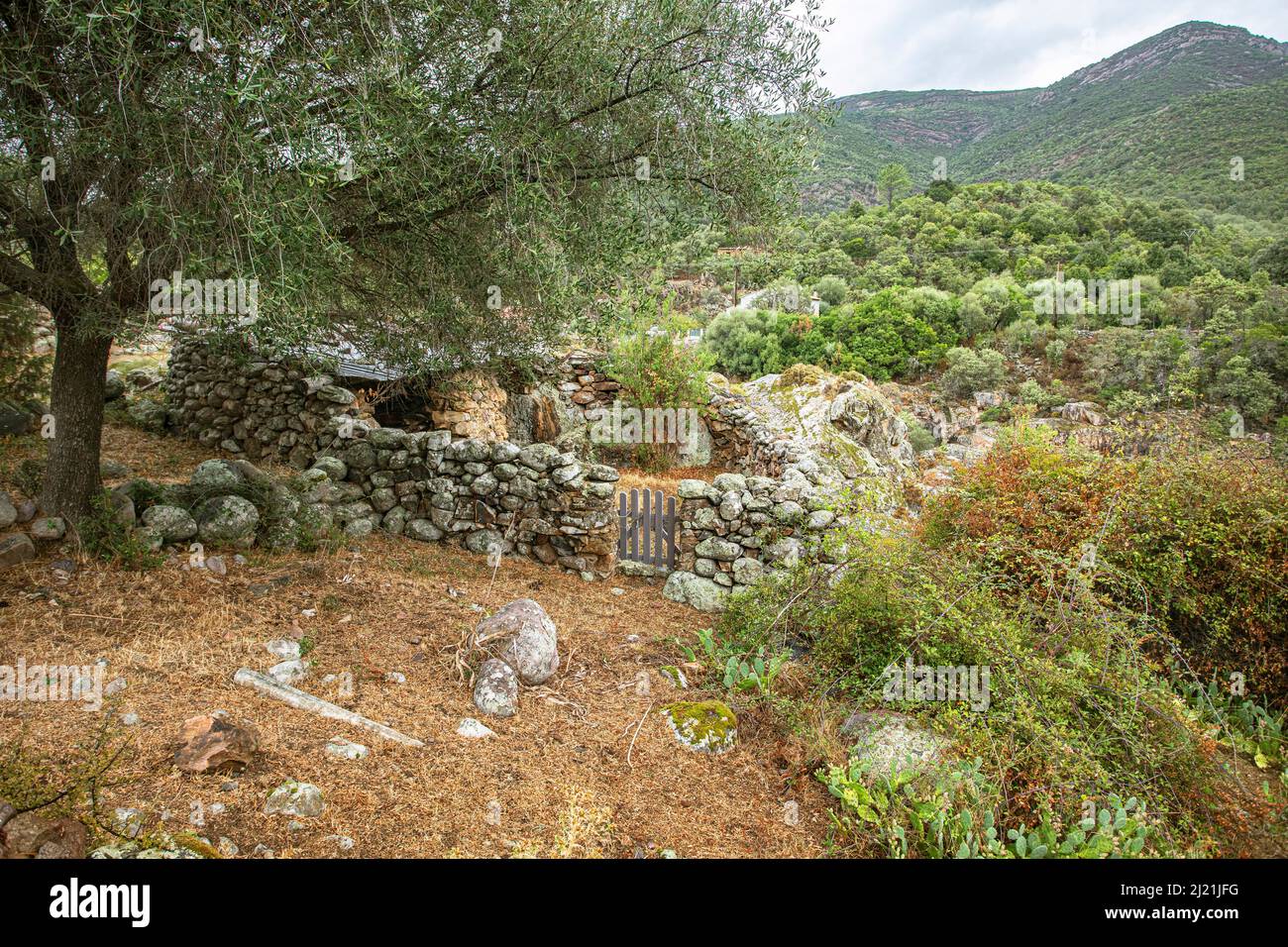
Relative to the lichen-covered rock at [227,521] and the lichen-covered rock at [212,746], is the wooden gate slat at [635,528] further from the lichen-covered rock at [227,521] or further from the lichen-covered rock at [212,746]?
the lichen-covered rock at [212,746]

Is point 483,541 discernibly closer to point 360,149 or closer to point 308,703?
point 308,703

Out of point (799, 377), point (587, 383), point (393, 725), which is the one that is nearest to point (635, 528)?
point (393, 725)

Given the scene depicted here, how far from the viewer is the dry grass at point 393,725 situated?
319cm

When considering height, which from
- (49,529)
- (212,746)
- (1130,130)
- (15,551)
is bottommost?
(212,746)

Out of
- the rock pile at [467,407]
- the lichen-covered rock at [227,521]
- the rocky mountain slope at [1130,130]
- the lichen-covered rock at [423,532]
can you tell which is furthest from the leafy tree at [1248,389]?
the lichen-covered rock at [227,521]

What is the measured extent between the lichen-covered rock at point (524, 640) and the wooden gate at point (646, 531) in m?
2.88

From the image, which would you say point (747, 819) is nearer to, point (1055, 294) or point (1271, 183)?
point (1055, 294)

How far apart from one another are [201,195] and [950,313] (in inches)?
1242

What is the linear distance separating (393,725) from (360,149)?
3.84 m

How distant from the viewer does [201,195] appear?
431 centimetres

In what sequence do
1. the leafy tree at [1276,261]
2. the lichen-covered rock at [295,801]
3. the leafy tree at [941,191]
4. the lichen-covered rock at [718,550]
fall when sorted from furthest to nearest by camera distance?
the leafy tree at [941,191] → the leafy tree at [1276,261] → the lichen-covered rock at [718,550] → the lichen-covered rock at [295,801]

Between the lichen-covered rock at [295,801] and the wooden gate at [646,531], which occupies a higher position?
the wooden gate at [646,531]

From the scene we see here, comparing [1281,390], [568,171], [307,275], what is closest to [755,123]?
[568,171]

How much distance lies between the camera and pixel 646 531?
8.20 m
